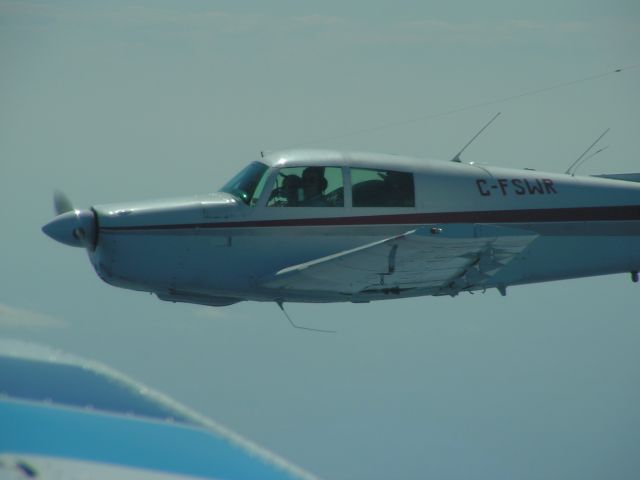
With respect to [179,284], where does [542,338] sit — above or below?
below

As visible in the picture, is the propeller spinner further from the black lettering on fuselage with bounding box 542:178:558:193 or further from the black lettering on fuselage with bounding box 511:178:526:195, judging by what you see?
the black lettering on fuselage with bounding box 542:178:558:193

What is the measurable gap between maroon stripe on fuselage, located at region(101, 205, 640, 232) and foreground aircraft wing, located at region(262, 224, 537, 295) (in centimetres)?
19

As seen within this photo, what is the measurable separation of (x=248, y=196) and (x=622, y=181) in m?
6.25

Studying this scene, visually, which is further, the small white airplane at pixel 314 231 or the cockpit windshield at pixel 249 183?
the cockpit windshield at pixel 249 183

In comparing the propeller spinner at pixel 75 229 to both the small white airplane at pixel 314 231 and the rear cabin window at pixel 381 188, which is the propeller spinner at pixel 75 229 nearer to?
the small white airplane at pixel 314 231

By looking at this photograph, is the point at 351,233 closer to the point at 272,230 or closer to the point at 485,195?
the point at 272,230

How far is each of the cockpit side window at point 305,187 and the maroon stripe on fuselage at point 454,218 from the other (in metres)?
0.23

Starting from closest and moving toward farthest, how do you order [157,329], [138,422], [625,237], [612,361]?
[138,422] → [625,237] → [612,361] → [157,329]

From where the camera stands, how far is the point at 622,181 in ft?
55.8

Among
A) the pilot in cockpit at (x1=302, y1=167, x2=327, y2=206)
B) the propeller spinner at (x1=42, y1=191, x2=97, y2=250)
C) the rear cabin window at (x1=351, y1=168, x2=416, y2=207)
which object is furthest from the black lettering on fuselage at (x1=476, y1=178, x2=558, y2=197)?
the propeller spinner at (x1=42, y1=191, x2=97, y2=250)

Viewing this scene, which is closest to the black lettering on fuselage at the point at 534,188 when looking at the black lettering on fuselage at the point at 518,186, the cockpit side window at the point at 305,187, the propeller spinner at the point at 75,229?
the black lettering on fuselage at the point at 518,186

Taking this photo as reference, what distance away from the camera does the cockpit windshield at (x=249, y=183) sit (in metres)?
14.6

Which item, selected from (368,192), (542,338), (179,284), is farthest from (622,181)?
(542,338)

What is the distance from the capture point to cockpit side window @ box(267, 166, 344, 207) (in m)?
14.6
